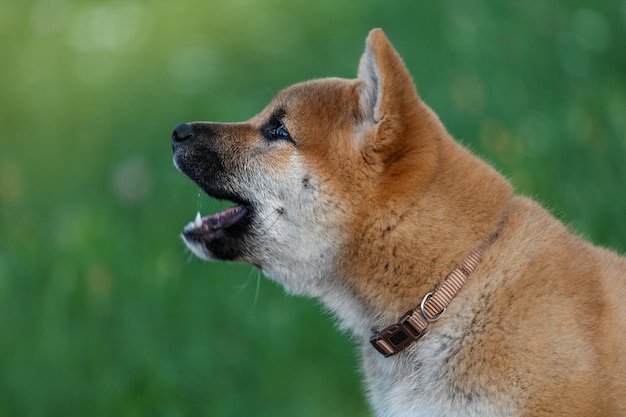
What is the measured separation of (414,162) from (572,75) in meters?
4.11

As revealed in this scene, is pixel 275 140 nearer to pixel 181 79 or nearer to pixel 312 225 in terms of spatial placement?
pixel 312 225

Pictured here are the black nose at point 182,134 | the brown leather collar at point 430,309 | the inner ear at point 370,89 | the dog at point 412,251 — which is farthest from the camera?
the black nose at point 182,134

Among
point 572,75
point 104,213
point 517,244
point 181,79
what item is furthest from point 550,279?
point 181,79

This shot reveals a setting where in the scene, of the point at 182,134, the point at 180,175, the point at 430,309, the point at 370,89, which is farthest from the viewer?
the point at 180,175

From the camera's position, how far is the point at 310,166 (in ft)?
13.3

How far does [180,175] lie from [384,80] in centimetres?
323

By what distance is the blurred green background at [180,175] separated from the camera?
524 cm

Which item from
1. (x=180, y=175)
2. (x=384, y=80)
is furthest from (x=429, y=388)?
(x=180, y=175)

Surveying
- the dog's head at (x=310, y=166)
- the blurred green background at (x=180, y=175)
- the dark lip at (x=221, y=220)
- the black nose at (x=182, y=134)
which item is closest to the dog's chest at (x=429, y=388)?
the dog's head at (x=310, y=166)

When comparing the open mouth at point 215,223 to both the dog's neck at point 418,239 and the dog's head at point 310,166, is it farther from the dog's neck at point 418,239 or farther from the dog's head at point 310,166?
the dog's neck at point 418,239

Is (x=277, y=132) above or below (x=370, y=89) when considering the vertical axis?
below

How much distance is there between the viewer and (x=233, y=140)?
4309mm

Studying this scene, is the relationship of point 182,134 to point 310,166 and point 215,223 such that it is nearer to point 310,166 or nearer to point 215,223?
point 215,223

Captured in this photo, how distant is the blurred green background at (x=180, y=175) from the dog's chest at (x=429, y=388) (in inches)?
40.9
